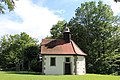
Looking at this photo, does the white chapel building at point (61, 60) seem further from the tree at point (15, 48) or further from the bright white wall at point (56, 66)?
the tree at point (15, 48)

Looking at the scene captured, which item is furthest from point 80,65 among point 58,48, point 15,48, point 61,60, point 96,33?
point 15,48

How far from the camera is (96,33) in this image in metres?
59.5

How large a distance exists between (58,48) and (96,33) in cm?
1584

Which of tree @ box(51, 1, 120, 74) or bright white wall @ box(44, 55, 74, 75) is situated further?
tree @ box(51, 1, 120, 74)

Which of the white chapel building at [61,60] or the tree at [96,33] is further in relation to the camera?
the tree at [96,33]

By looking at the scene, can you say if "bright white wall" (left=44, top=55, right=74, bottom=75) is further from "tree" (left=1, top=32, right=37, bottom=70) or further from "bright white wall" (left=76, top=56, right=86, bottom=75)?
"tree" (left=1, top=32, right=37, bottom=70)

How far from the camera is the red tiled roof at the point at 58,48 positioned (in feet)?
149

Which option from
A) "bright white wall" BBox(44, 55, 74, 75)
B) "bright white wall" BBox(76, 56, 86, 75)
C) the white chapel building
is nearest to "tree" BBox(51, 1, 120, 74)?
"bright white wall" BBox(76, 56, 86, 75)

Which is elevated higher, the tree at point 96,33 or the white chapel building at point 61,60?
the tree at point 96,33

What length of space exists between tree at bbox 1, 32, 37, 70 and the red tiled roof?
68.8 ft

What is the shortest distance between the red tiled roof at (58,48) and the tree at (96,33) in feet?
37.2

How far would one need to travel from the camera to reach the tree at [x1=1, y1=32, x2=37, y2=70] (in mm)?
72000

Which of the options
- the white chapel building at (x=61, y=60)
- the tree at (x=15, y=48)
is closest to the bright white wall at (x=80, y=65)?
the white chapel building at (x=61, y=60)

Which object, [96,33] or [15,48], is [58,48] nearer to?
[96,33]
